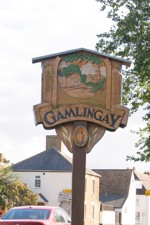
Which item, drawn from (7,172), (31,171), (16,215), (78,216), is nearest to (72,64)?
(78,216)

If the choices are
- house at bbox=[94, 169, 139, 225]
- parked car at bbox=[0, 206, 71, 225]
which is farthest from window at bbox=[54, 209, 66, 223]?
house at bbox=[94, 169, 139, 225]

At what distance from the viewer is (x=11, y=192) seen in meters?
55.9

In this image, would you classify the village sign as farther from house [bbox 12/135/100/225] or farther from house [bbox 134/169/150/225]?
house [bbox 134/169/150/225]

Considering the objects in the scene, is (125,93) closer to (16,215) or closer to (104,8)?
(104,8)

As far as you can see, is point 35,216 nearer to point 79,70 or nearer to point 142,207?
point 79,70

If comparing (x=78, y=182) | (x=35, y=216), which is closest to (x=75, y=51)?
(x=78, y=182)

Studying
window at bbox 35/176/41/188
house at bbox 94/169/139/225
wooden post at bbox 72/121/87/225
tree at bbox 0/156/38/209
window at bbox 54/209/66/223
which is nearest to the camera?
wooden post at bbox 72/121/87/225

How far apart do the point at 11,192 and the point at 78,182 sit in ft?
138

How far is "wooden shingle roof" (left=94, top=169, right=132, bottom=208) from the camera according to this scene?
87.0 metres

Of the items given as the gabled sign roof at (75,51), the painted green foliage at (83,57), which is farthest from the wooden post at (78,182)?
the gabled sign roof at (75,51)

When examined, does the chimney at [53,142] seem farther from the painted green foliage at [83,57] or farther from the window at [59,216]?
the painted green foliage at [83,57]

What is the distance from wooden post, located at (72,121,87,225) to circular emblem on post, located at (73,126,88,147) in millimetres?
64

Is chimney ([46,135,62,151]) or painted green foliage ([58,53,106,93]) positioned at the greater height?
chimney ([46,135,62,151])

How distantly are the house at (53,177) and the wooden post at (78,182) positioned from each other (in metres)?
53.3
